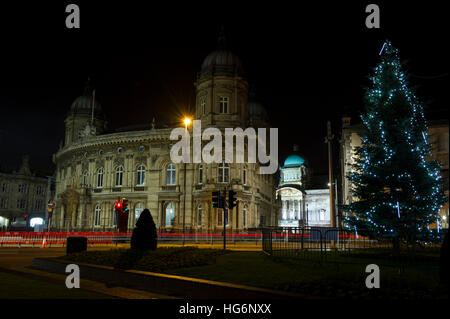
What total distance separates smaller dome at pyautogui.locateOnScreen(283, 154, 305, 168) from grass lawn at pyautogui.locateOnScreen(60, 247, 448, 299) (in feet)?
280

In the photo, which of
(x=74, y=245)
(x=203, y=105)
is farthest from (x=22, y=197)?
(x=74, y=245)

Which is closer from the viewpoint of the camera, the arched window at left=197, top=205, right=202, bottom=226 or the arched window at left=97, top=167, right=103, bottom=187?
the arched window at left=197, top=205, right=202, bottom=226

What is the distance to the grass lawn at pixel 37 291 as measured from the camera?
8.68m

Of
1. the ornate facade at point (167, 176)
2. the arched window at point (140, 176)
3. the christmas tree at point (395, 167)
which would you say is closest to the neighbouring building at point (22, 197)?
the ornate facade at point (167, 176)

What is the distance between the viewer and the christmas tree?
1814 centimetres

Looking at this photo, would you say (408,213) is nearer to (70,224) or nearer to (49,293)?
(49,293)

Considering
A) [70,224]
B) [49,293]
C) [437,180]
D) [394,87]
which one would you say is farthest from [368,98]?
[70,224]

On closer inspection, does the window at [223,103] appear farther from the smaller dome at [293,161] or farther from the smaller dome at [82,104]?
the smaller dome at [293,161]

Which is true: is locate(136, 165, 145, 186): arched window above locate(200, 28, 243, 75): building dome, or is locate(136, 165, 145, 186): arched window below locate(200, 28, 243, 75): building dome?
below

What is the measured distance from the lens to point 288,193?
303 ft

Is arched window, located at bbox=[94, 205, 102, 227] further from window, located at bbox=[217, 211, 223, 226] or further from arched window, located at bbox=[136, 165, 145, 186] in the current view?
window, located at bbox=[217, 211, 223, 226]

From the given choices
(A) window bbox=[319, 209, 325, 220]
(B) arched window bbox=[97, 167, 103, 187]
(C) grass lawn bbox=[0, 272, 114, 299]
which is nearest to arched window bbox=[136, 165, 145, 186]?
(B) arched window bbox=[97, 167, 103, 187]
